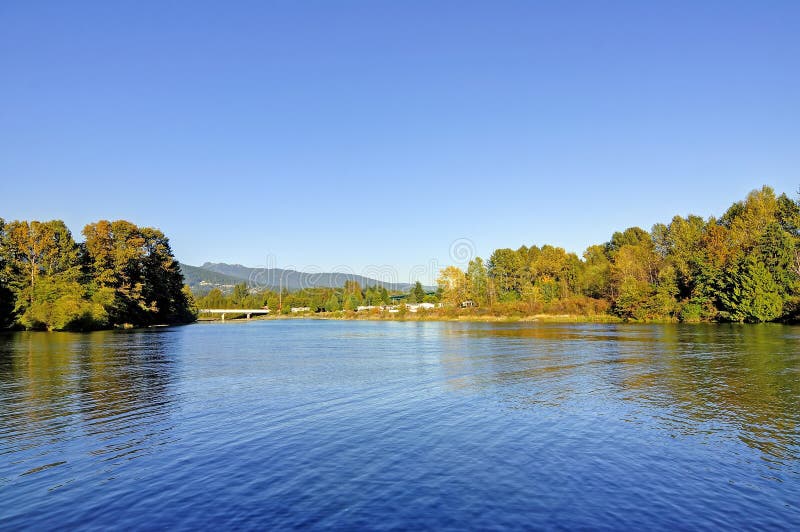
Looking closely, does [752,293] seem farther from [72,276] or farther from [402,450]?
[72,276]

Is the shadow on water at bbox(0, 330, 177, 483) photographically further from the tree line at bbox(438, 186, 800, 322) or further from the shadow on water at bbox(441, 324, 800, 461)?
the tree line at bbox(438, 186, 800, 322)

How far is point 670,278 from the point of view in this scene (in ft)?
396

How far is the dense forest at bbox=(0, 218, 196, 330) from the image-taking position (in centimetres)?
9656

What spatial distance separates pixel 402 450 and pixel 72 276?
10311 cm

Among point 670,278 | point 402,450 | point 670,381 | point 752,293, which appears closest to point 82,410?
point 402,450

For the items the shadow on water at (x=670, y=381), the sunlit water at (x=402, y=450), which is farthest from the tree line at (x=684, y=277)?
the sunlit water at (x=402, y=450)

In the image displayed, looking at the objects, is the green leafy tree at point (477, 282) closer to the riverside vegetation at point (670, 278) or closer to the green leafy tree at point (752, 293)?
the riverside vegetation at point (670, 278)

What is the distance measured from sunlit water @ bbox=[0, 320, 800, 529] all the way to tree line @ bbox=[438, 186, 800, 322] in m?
73.2

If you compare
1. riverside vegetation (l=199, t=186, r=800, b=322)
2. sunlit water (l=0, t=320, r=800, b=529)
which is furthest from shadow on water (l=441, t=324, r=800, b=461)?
riverside vegetation (l=199, t=186, r=800, b=322)

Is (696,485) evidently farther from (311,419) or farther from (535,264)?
(535,264)

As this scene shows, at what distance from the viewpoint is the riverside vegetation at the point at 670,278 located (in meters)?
97.9

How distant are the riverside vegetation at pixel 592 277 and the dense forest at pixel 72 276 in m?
0.19

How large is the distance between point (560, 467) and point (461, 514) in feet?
16.9

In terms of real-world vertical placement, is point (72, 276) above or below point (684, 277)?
above
